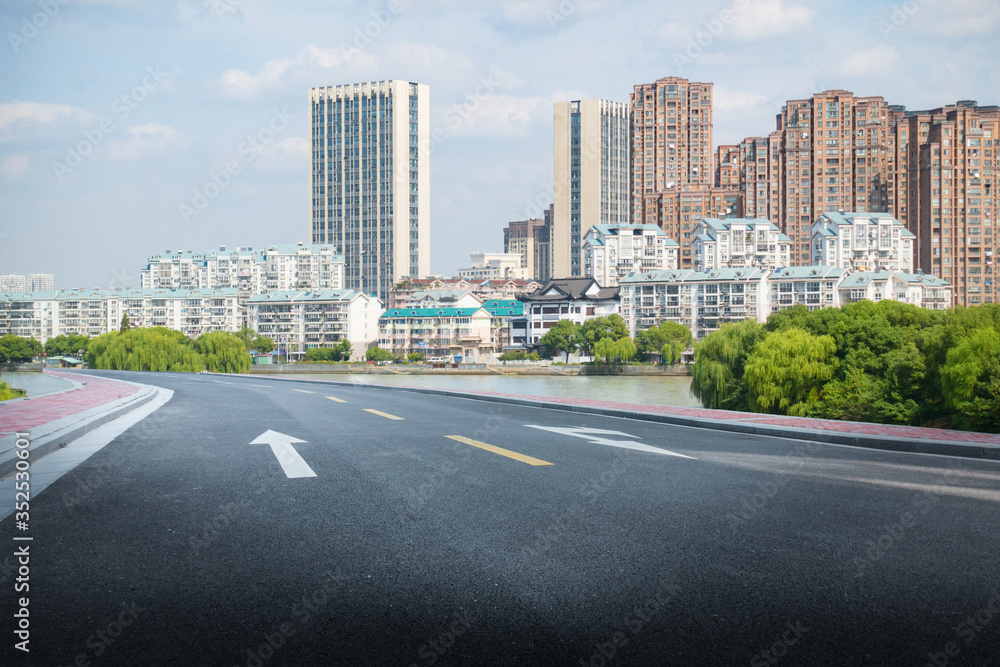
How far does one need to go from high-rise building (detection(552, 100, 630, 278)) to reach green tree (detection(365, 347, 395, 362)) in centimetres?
7903

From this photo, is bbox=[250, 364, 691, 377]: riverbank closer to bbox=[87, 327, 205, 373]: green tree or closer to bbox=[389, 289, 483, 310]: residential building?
bbox=[87, 327, 205, 373]: green tree

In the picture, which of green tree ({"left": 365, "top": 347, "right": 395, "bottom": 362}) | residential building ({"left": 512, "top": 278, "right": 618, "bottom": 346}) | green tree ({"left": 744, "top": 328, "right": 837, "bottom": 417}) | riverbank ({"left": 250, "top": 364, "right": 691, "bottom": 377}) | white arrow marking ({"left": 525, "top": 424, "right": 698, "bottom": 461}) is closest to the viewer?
white arrow marking ({"left": 525, "top": 424, "right": 698, "bottom": 461})

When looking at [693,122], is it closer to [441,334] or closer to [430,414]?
[441,334]

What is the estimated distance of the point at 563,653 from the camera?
126 inches

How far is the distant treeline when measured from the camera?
50.6 ft

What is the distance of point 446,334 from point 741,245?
196 feet

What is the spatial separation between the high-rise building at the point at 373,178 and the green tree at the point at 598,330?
7627 centimetres

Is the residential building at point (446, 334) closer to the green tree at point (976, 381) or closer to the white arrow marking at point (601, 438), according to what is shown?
the green tree at point (976, 381)

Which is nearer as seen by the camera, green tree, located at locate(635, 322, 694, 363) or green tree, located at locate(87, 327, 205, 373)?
green tree, located at locate(87, 327, 205, 373)

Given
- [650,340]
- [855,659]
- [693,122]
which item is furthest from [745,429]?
[693,122]

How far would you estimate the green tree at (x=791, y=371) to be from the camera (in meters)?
26.5

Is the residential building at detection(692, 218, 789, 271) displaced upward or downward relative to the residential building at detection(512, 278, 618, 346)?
upward

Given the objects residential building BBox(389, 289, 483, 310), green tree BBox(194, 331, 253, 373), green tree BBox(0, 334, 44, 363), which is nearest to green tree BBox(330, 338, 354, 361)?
residential building BBox(389, 289, 483, 310)

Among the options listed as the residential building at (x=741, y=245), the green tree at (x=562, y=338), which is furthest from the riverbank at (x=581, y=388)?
the residential building at (x=741, y=245)
